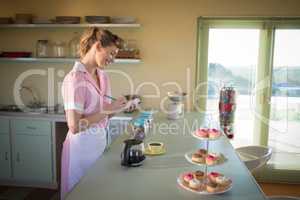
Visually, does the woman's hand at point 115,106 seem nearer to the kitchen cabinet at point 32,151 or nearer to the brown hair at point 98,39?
the brown hair at point 98,39

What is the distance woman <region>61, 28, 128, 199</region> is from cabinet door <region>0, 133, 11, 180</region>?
6.56 feet

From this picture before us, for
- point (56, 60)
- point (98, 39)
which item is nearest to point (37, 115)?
point (56, 60)

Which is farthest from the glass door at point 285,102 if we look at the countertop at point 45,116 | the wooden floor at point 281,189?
the countertop at point 45,116

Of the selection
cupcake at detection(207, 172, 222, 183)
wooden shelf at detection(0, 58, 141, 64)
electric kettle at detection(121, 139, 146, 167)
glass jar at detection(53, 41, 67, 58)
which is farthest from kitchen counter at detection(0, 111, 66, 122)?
cupcake at detection(207, 172, 222, 183)

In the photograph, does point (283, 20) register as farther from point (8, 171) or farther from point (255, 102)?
point (8, 171)

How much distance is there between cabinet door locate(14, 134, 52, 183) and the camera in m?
3.66

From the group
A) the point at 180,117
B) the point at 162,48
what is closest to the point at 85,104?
the point at 180,117

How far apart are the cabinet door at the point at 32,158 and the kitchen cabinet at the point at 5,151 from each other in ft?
0.29

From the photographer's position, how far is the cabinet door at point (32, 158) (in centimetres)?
366

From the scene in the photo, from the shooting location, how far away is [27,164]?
3.72 m

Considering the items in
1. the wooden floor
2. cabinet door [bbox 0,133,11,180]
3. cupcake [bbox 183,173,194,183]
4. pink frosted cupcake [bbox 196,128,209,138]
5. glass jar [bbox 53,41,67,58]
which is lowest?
the wooden floor

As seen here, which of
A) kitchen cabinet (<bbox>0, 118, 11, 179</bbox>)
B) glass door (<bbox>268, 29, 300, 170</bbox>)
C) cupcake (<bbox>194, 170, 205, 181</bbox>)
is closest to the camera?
cupcake (<bbox>194, 170, 205, 181</bbox>)

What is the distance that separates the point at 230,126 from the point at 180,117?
1.53ft

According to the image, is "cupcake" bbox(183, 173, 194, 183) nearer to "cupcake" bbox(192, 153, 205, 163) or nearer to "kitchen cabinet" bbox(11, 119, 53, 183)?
"cupcake" bbox(192, 153, 205, 163)
